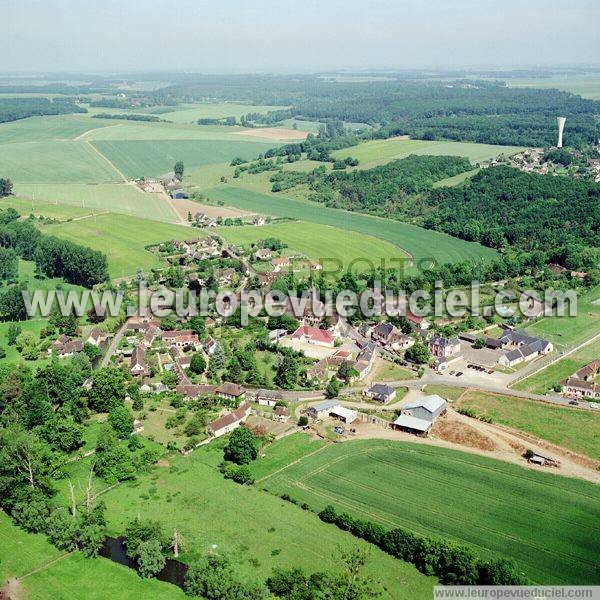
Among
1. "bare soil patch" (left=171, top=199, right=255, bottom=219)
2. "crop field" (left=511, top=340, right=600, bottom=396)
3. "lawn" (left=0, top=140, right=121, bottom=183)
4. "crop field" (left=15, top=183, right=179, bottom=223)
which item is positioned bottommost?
"crop field" (left=511, top=340, right=600, bottom=396)

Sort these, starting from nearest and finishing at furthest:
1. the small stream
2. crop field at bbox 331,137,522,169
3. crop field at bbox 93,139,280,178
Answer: the small stream
crop field at bbox 331,137,522,169
crop field at bbox 93,139,280,178

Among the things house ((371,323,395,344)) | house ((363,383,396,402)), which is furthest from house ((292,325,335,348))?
house ((363,383,396,402))

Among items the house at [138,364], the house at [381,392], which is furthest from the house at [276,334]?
the house at [381,392]

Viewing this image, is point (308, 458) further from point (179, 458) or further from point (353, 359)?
point (353, 359)

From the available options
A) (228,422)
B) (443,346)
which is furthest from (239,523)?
(443,346)

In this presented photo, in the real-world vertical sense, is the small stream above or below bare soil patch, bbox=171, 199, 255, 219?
below

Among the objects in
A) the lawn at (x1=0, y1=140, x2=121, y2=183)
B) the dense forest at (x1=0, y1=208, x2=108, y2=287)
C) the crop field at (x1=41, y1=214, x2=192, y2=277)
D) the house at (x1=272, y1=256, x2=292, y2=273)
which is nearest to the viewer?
the dense forest at (x1=0, y1=208, x2=108, y2=287)

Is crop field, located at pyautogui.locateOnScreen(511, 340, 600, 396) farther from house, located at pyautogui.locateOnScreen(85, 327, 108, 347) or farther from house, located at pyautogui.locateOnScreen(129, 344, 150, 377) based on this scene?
house, located at pyautogui.locateOnScreen(85, 327, 108, 347)

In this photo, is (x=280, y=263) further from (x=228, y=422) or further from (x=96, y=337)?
(x=228, y=422)
